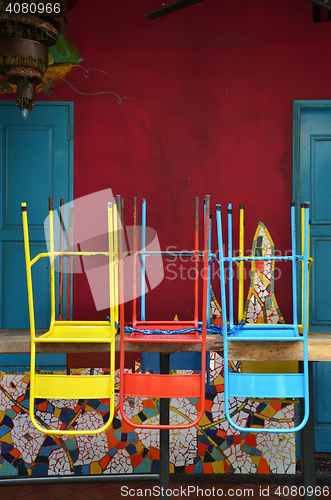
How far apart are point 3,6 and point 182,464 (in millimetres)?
3143

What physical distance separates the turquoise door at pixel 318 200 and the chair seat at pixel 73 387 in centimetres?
175

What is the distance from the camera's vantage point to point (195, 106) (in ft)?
10.5

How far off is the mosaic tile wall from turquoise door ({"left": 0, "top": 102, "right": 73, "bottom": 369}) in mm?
578

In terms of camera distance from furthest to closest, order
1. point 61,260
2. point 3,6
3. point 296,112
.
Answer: point 296,112 < point 61,260 < point 3,6

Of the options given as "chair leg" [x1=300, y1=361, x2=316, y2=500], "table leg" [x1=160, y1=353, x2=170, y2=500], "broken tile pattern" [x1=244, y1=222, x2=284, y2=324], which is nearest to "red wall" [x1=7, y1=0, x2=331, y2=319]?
"broken tile pattern" [x1=244, y1=222, x2=284, y2=324]

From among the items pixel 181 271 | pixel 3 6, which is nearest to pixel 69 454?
pixel 181 271

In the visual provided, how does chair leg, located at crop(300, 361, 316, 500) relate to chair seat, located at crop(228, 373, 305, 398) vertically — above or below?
below

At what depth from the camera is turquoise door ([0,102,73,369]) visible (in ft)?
10.4

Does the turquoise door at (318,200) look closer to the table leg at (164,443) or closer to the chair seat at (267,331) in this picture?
the chair seat at (267,331)

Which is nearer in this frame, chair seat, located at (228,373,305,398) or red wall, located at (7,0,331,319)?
chair seat, located at (228,373,305,398)

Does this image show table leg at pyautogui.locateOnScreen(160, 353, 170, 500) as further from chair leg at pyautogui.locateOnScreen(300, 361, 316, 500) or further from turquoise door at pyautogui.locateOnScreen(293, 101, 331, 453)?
turquoise door at pyautogui.locateOnScreen(293, 101, 331, 453)

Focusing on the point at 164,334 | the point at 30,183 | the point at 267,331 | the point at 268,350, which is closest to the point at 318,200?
the point at 267,331

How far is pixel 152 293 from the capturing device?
3.18 metres

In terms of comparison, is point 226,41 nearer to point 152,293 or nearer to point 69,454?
point 152,293
